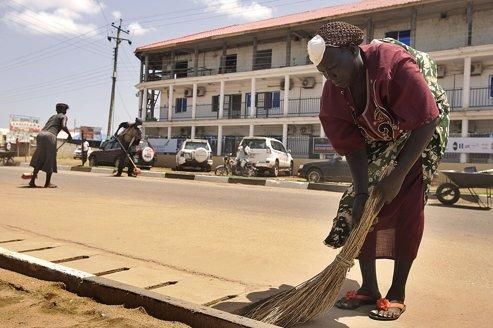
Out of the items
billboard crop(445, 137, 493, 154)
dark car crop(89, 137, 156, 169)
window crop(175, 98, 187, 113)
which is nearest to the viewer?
billboard crop(445, 137, 493, 154)

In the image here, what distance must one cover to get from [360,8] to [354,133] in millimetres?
24452

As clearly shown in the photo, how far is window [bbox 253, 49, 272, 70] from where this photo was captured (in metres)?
30.5

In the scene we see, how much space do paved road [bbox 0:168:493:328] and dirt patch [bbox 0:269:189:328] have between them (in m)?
0.34

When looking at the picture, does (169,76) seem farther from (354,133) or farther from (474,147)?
(354,133)

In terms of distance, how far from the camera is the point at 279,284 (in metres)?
3.34

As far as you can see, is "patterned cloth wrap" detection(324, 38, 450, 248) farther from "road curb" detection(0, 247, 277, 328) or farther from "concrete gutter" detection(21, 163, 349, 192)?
"concrete gutter" detection(21, 163, 349, 192)

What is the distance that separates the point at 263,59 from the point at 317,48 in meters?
29.0

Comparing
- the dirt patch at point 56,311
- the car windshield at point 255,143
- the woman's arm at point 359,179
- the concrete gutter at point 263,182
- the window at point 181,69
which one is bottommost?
the dirt patch at point 56,311

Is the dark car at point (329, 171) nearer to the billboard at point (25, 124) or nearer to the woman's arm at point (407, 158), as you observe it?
the woman's arm at point (407, 158)

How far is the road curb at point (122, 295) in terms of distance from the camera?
2.43 metres

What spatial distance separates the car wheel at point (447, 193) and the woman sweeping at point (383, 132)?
8.54 m

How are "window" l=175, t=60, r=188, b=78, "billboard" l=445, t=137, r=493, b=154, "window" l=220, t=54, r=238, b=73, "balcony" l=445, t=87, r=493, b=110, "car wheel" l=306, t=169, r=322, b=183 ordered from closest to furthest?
1. "car wheel" l=306, t=169, r=322, b=183
2. "billboard" l=445, t=137, r=493, b=154
3. "balcony" l=445, t=87, r=493, b=110
4. "window" l=220, t=54, r=238, b=73
5. "window" l=175, t=60, r=188, b=78

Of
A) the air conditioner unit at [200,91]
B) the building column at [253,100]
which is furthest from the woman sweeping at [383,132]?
the air conditioner unit at [200,91]

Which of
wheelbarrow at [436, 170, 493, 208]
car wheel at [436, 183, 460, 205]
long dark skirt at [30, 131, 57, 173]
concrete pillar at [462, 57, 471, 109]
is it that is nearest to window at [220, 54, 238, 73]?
concrete pillar at [462, 57, 471, 109]
